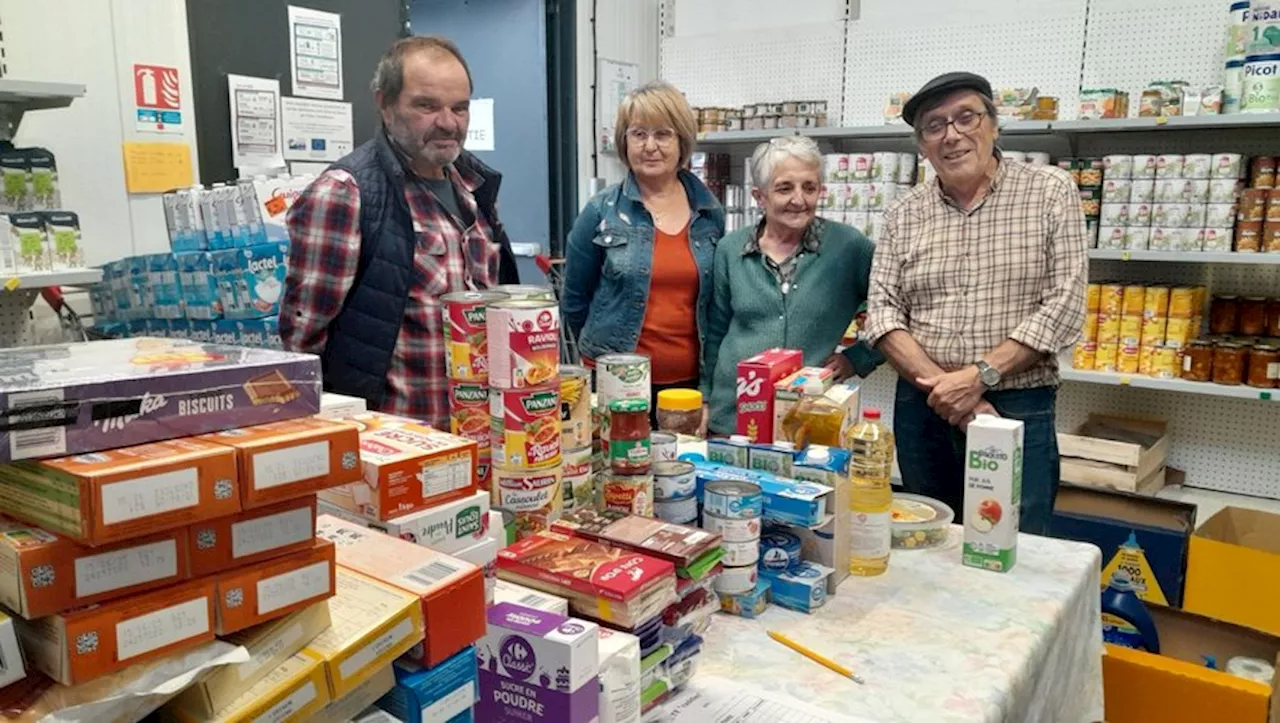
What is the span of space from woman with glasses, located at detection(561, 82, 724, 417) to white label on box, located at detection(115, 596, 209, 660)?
184cm

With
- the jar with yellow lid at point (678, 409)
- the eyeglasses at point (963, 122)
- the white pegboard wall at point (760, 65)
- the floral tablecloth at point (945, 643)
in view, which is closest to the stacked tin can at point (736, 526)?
the floral tablecloth at point (945, 643)

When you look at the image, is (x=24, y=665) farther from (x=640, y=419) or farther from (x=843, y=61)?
(x=843, y=61)

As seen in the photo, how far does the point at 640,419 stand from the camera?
147 centimetres

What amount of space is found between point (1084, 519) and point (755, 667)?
2312mm

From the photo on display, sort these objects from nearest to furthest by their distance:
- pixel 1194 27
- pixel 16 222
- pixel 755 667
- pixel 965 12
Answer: pixel 755 667 < pixel 16 222 < pixel 1194 27 < pixel 965 12

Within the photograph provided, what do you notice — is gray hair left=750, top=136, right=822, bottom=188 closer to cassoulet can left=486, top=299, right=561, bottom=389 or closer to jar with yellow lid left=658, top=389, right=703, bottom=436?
jar with yellow lid left=658, top=389, right=703, bottom=436

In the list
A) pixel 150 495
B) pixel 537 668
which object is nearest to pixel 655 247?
pixel 537 668

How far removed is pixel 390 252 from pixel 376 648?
128cm

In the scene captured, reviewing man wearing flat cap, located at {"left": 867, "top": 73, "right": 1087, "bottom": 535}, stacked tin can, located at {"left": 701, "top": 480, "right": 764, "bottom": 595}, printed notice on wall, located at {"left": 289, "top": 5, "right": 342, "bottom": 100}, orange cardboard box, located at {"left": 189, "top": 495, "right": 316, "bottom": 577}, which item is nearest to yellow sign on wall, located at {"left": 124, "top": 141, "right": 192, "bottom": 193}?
printed notice on wall, located at {"left": 289, "top": 5, "right": 342, "bottom": 100}

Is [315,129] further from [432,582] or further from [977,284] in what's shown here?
[432,582]

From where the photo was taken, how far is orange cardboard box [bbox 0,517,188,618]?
2.45ft

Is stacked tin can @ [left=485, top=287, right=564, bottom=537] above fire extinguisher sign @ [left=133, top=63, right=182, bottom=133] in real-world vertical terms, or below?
below

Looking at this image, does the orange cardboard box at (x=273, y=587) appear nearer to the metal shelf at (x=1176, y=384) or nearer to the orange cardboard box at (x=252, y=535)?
the orange cardboard box at (x=252, y=535)

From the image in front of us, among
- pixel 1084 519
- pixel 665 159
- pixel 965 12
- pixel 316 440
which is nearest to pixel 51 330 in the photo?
pixel 665 159
